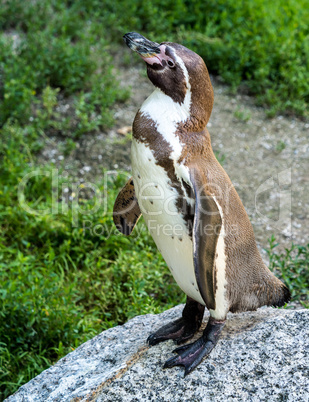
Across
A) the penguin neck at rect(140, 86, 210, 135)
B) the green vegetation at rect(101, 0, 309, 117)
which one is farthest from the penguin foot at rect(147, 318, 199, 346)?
the green vegetation at rect(101, 0, 309, 117)

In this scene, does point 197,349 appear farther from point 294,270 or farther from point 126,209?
point 294,270

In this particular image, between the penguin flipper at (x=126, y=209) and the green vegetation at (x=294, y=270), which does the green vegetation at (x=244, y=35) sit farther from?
the penguin flipper at (x=126, y=209)

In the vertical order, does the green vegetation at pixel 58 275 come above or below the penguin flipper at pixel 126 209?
below

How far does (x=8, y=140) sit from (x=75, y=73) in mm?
1158

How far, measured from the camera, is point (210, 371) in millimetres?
2062

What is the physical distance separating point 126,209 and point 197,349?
29.0 inches

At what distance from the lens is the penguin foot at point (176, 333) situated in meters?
2.33

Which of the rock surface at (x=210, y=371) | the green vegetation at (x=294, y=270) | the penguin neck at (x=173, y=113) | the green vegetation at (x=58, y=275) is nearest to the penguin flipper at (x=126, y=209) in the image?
the penguin neck at (x=173, y=113)

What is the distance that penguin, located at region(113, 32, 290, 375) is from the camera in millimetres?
1963

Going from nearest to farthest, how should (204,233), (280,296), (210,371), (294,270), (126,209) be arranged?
(204,233) → (210,371) → (280,296) → (126,209) → (294,270)

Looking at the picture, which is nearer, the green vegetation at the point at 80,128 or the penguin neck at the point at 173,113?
the penguin neck at the point at 173,113

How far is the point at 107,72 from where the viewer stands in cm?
535

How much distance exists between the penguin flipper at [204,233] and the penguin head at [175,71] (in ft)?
0.91

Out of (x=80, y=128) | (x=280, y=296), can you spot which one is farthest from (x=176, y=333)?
(x=80, y=128)
